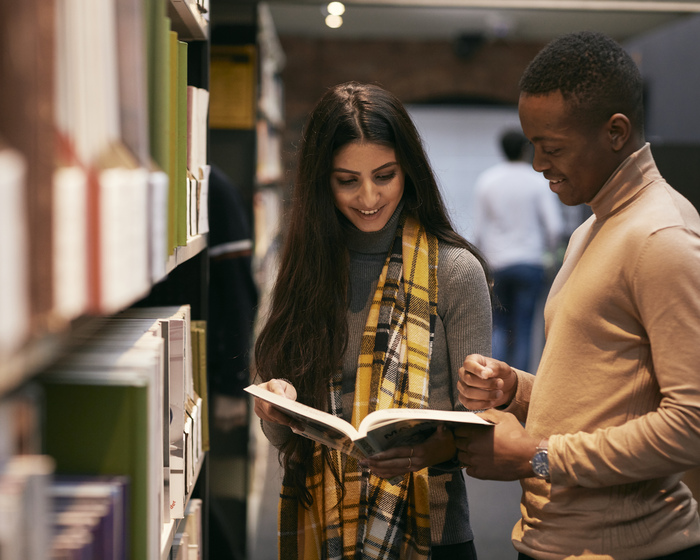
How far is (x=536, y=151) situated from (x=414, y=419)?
503mm

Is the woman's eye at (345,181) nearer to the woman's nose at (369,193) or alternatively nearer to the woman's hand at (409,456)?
the woman's nose at (369,193)

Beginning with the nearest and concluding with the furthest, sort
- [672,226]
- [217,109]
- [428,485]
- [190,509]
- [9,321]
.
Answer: [9,321] < [672,226] < [428,485] < [190,509] < [217,109]

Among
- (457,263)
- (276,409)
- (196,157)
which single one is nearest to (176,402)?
(276,409)

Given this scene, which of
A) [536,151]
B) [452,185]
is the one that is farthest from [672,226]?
[452,185]

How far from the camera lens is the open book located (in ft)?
3.46

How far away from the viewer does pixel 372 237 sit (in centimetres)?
156

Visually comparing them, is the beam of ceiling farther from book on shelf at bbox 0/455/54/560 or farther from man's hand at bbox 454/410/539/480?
book on shelf at bbox 0/455/54/560

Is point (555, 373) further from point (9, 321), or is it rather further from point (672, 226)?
point (9, 321)

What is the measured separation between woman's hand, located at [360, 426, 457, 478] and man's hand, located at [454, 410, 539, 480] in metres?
0.04

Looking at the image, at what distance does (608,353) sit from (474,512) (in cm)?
257

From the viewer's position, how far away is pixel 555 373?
113 centimetres

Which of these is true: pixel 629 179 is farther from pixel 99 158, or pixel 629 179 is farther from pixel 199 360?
pixel 199 360

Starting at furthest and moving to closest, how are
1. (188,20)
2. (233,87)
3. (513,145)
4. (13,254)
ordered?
1. (513,145)
2. (233,87)
3. (188,20)
4. (13,254)

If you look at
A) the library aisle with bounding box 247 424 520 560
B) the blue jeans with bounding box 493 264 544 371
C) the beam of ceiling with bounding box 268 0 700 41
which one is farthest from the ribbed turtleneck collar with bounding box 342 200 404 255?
the beam of ceiling with bounding box 268 0 700 41
